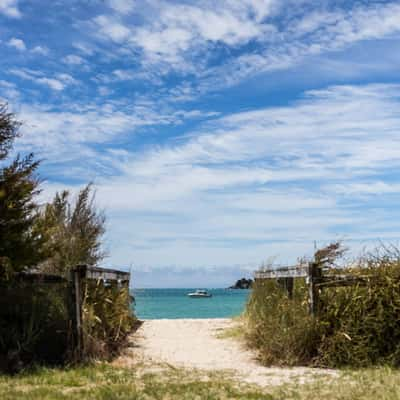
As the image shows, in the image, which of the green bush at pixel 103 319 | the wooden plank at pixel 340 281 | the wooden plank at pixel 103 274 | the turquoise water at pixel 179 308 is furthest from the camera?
the turquoise water at pixel 179 308

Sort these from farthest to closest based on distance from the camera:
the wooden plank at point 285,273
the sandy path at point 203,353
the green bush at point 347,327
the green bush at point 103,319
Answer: the wooden plank at point 285,273 → the green bush at point 103,319 → the green bush at point 347,327 → the sandy path at point 203,353

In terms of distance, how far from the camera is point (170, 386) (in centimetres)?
930

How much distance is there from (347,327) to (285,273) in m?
2.41

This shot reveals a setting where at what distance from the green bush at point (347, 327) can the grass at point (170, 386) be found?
0.68 metres

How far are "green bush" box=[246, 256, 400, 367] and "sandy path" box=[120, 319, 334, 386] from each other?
0.54 m

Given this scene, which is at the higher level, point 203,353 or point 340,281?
point 340,281

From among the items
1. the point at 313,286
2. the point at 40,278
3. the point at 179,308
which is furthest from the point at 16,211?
the point at 179,308

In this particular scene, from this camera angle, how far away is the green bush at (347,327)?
11344 millimetres

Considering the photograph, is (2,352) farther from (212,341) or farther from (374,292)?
(374,292)

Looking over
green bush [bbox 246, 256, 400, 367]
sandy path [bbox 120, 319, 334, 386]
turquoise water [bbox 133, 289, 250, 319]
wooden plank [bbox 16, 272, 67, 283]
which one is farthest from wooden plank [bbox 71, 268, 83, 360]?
turquoise water [bbox 133, 289, 250, 319]

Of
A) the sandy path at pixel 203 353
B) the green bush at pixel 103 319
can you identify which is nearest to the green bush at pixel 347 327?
the sandy path at pixel 203 353

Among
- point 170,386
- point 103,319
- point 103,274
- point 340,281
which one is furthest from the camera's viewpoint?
point 103,274

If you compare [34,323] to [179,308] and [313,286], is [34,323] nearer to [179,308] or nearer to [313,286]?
[313,286]

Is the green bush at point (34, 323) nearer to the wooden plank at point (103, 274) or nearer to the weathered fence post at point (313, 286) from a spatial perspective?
the wooden plank at point (103, 274)
